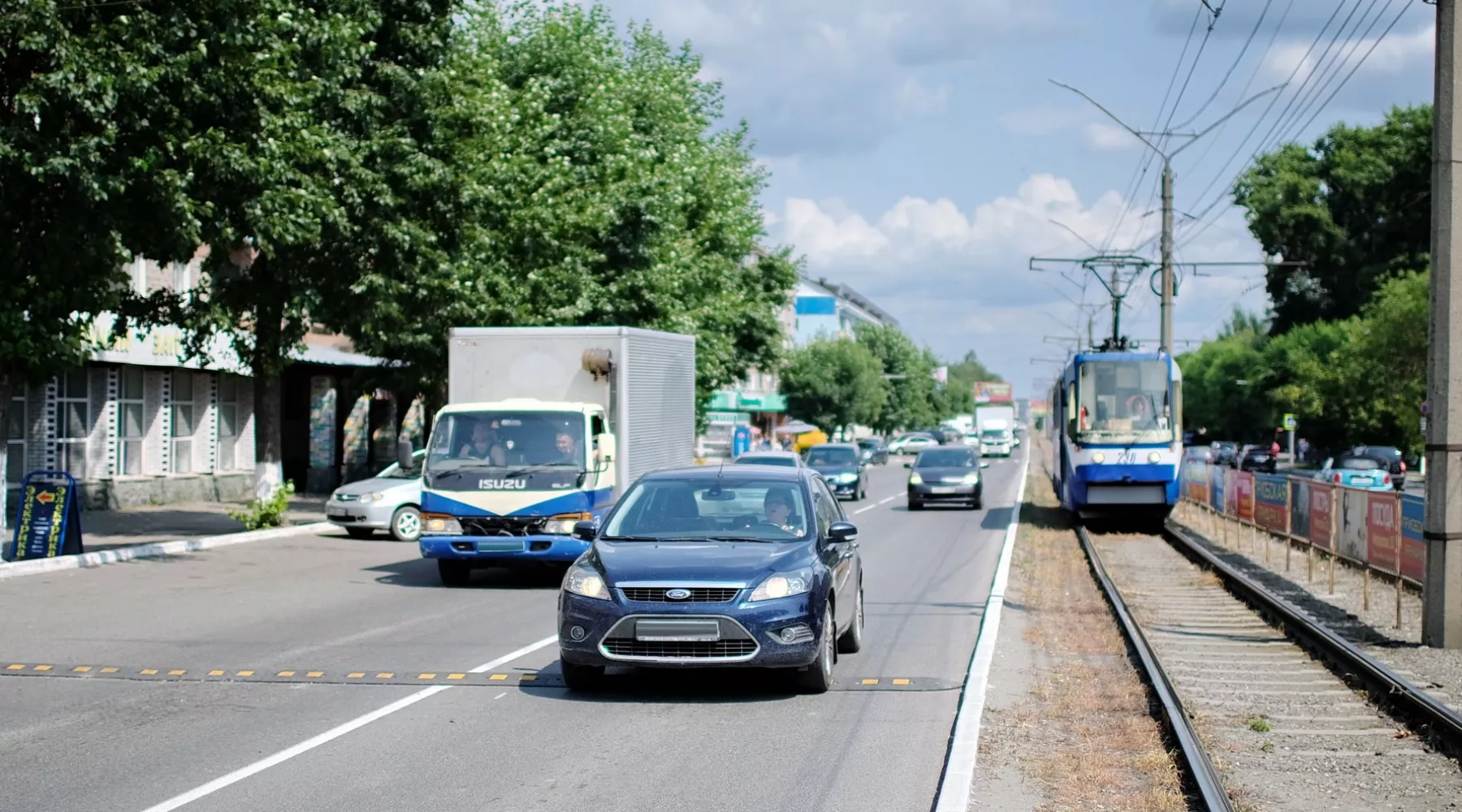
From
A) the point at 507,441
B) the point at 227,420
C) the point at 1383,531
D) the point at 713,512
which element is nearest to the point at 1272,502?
the point at 1383,531

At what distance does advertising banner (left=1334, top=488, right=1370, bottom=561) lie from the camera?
65.5 feet

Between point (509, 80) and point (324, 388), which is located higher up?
point (509, 80)

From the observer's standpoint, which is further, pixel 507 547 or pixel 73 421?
pixel 73 421

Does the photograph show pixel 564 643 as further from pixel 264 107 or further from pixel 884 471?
pixel 884 471

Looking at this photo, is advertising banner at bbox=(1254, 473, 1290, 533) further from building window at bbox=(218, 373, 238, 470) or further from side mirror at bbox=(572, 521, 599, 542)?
building window at bbox=(218, 373, 238, 470)

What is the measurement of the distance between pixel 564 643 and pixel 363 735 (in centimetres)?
157

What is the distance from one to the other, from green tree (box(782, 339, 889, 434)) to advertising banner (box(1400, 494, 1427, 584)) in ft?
268

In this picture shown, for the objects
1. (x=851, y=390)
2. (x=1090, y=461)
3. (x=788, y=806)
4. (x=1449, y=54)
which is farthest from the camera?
(x=851, y=390)

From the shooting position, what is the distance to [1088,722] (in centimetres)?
924

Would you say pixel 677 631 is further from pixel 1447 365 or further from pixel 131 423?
pixel 131 423

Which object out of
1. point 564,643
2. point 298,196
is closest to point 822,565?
point 564,643

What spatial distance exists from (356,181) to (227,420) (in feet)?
52.1

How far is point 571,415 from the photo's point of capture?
17906 mm

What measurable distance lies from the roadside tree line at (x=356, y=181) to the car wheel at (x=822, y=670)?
11.1 metres
